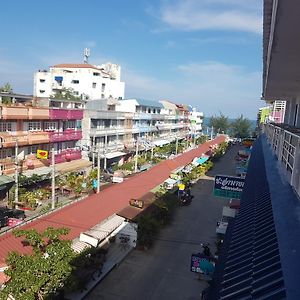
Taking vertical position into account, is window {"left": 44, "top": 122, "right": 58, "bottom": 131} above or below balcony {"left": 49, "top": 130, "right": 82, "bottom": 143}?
above

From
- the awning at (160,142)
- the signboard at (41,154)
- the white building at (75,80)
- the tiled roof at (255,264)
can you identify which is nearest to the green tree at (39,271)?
the tiled roof at (255,264)

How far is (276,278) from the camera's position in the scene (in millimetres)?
3078

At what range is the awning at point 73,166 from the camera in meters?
32.8

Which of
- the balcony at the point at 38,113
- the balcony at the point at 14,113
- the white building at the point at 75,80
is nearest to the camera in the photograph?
the balcony at the point at 14,113

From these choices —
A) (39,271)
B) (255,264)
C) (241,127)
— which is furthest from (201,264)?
(241,127)

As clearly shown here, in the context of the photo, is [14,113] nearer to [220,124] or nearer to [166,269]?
[166,269]

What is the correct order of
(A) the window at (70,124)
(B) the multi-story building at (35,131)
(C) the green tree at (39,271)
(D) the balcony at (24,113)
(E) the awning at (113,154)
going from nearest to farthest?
(C) the green tree at (39,271)
(D) the balcony at (24,113)
(B) the multi-story building at (35,131)
(A) the window at (70,124)
(E) the awning at (113,154)

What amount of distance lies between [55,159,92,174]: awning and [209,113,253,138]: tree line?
272 ft

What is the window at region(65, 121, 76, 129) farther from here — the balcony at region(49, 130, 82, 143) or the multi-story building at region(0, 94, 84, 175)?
the balcony at region(49, 130, 82, 143)

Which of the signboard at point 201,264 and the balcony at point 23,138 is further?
the balcony at point 23,138

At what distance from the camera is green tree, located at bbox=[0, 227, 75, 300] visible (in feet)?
31.9

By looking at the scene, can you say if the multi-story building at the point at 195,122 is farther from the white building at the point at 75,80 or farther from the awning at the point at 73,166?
the awning at the point at 73,166

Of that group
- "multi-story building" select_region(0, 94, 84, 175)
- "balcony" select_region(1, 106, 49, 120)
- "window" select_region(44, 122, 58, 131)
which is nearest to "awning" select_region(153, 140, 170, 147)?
"multi-story building" select_region(0, 94, 84, 175)

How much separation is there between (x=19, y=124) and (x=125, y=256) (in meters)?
14.4
